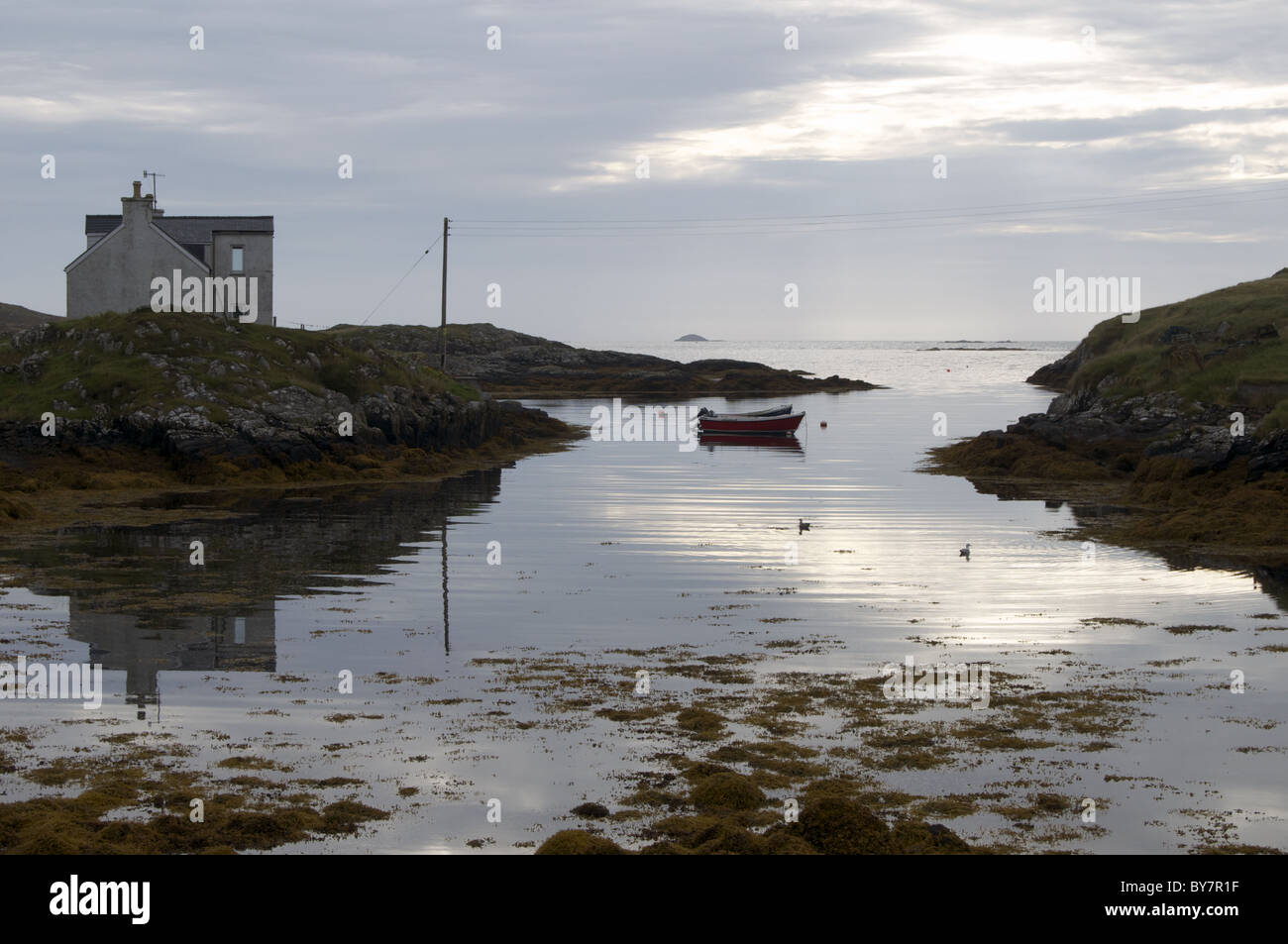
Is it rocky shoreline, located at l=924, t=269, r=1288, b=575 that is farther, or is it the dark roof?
the dark roof

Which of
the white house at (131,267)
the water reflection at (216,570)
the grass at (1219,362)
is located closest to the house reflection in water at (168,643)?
the water reflection at (216,570)

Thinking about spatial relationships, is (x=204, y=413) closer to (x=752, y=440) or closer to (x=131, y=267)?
(x=131, y=267)

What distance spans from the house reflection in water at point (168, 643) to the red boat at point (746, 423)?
2355 inches


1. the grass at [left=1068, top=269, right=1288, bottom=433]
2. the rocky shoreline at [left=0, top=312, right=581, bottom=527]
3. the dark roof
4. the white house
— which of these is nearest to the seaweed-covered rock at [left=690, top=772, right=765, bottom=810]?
the rocky shoreline at [left=0, top=312, right=581, bottom=527]

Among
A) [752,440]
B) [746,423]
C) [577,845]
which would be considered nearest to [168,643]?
[577,845]

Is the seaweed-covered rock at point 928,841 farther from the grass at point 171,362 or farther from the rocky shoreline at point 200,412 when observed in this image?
the grass at point 171,362

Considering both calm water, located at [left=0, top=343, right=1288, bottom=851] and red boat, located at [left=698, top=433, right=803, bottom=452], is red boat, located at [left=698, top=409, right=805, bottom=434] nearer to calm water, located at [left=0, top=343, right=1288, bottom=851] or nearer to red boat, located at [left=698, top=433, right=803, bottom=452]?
red boat, located at [left=698, top=433, right=803, bottom=452]

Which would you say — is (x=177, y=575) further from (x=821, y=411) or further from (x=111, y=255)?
(x=821, y=411)

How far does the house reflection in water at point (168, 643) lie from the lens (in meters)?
18.2

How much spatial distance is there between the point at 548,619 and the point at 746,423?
60057 millimetres

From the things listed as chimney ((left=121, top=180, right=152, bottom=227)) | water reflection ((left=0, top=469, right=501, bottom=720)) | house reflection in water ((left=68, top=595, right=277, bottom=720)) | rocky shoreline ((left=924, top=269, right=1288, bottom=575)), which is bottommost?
house reflection in water ((left=68, top=595, right=277, bottom=720))

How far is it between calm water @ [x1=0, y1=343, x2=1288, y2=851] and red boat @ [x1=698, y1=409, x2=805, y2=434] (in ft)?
117

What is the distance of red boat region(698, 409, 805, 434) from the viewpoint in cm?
8156
